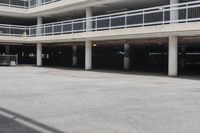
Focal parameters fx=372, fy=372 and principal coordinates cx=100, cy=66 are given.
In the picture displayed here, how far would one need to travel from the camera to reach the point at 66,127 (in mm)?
8688

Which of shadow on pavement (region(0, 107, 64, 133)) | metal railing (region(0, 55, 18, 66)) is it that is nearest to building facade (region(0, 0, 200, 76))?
metal railing (region(0, 55, 18, 66))

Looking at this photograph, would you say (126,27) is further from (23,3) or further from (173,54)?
(23,3)

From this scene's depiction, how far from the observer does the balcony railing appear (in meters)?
24.2

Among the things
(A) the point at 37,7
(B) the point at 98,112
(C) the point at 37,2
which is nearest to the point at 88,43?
(A) the point at 37,7

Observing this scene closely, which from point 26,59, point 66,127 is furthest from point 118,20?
point 26,59

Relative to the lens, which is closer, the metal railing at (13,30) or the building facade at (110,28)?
the building facade at (110,28)

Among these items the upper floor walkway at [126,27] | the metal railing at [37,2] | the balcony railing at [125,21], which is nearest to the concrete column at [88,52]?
the upper floor walkway at [126,27]

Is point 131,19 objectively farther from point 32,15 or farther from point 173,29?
point 32,15

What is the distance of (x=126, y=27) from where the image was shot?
94.8ft

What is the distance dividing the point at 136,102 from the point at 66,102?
95.2 inches

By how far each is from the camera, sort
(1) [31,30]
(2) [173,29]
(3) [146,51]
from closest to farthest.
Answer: (2) [173,29]
(1) [31,30]
(3) [146,51]

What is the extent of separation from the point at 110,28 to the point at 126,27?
1948 mm

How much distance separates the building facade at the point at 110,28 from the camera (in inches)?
1005

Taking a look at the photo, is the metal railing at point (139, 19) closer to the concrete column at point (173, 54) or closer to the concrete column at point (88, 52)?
the concrete column at point (173, 54)
